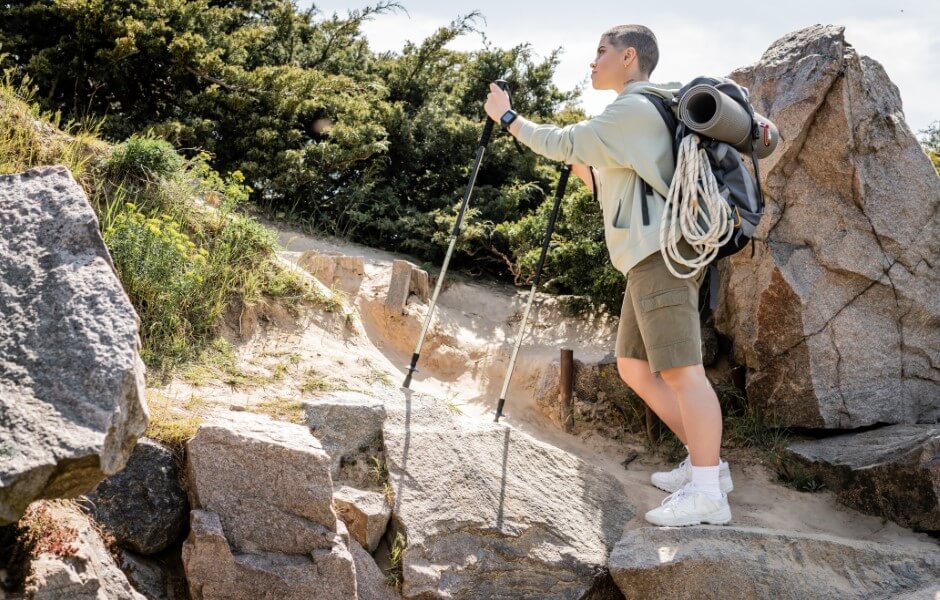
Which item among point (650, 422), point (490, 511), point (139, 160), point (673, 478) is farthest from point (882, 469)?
point (139, 160)

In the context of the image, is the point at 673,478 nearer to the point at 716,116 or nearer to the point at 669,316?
the point at 669,316

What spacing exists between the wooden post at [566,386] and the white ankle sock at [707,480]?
1626 mm

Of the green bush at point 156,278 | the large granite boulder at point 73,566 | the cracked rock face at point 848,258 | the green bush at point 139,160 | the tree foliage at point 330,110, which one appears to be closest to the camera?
the large granite boulder at point 73,566

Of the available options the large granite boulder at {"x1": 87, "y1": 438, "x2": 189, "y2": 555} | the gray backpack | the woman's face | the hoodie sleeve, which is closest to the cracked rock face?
the gray backpack

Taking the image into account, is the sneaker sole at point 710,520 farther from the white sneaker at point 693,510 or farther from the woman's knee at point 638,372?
the woman's knee at point 638,372

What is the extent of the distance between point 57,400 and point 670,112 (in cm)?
315

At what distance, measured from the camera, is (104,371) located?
3.14 meters

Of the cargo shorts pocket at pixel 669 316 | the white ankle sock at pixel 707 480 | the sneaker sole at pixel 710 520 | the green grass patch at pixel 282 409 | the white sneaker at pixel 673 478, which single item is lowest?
the green grass patch at pixel 282 409

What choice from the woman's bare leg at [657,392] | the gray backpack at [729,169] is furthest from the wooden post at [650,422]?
the gray backpack at [729,169]

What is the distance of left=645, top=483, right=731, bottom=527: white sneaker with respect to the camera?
457cm

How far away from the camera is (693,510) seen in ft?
15.1

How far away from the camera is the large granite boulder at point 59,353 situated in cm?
295

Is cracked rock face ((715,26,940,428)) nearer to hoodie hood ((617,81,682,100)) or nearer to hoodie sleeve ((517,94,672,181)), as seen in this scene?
hoodie hood ((617,81,682,100))

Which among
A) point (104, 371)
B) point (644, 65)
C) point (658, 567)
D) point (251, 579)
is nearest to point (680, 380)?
point (658, 567)
